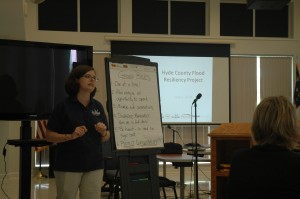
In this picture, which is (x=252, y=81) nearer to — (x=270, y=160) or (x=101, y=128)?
(x=101, y=128)

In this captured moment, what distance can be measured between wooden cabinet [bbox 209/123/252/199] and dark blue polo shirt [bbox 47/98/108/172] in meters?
0.92

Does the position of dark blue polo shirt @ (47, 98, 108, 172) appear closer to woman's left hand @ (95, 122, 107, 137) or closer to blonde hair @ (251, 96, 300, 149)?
woman's left hand @ (95, 122, 107, 137)

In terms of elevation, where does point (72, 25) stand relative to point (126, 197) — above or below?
above

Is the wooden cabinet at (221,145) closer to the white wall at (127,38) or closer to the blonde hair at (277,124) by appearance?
the blonde hair at (277,124)

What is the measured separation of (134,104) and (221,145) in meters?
0.94

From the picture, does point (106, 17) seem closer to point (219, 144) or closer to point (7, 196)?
point (7, 196)

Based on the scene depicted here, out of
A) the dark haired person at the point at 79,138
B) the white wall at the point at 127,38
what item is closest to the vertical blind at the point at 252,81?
the white wall at the point at 127,38

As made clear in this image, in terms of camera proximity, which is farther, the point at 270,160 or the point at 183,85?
the point at 183,85

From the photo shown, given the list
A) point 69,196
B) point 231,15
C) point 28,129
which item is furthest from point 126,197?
point 231,15

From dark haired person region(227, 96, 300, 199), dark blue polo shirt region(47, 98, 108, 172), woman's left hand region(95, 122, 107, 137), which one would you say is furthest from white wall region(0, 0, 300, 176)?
dark haired person region(227, 96, 300, 199)

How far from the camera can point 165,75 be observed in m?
8.30

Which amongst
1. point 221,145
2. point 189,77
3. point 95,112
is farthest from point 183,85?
point 95,112

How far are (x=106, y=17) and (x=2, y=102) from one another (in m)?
4.89

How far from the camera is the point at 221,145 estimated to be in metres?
3.60
